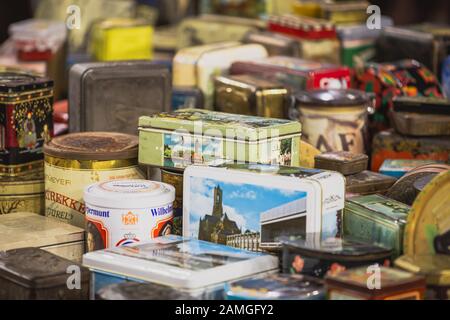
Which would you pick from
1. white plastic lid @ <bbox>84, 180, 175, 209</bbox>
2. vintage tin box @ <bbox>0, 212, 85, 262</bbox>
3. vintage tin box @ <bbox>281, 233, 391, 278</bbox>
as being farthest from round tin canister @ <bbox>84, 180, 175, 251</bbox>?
vintage tin box @ <bbox>281, 233, 391, 278</bbox>

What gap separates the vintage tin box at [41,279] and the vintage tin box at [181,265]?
32mm

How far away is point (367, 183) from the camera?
253 cm

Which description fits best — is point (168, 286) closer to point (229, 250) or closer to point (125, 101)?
point (229, 250)

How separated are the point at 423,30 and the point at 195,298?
7.72 ft

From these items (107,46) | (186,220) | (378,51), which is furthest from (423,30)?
(186,220)

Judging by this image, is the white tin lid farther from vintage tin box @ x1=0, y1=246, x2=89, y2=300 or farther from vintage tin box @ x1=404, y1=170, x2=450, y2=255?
vintage tin box @ x1=404, y1=170, x2=450, y2=255

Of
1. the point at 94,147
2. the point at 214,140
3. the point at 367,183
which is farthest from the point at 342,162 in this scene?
the point at 94,147

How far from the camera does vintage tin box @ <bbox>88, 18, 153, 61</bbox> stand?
4.09 metres

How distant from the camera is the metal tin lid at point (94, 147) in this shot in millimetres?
2459

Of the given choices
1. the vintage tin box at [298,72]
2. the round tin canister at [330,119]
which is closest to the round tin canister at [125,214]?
the round tin canister at [330,119]

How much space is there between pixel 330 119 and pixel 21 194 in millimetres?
919

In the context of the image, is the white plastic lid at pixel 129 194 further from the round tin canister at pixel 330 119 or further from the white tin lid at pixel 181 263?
the round tin canister at pixel 330 119

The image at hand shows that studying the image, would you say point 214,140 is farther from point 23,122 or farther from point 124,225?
point 23,122

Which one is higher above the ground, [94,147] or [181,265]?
[94,147]
